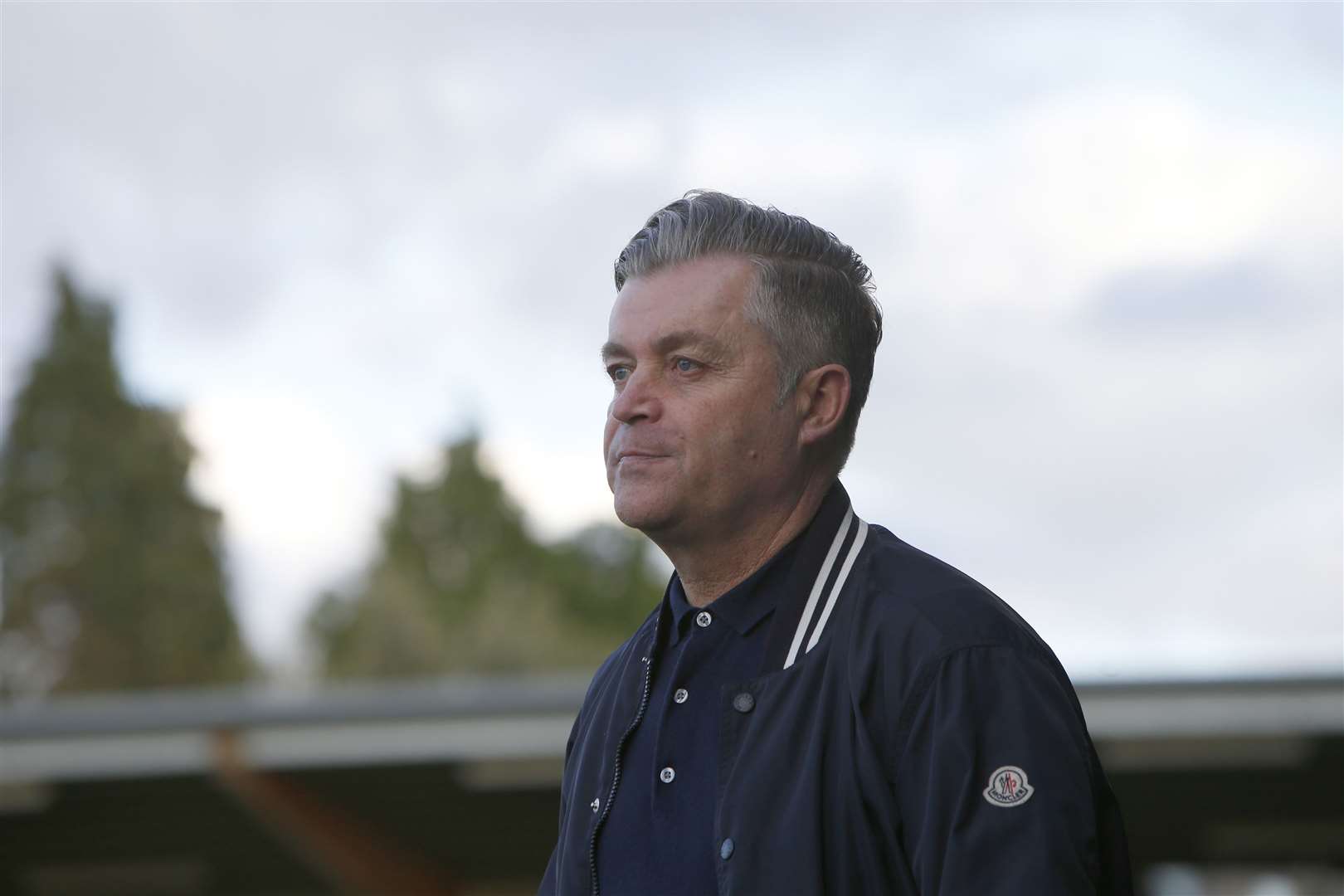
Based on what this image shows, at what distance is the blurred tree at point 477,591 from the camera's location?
119ft

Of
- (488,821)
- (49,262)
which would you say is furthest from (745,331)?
(49,262)

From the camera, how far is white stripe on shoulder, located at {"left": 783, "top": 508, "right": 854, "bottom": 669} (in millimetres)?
2104

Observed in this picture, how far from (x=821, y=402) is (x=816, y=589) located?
32 cm

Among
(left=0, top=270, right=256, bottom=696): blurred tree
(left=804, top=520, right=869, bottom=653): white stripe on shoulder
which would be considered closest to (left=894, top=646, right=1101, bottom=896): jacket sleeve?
(left=804, top=520, right=869, bottom=653): white stripe on shoulder

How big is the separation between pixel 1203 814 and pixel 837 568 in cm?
1037

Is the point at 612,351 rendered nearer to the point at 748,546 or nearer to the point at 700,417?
the point at 700,417

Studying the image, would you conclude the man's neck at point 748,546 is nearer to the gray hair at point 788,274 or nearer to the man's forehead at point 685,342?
the gray hair at point 788,274

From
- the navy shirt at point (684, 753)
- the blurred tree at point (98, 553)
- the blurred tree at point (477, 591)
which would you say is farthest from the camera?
the blurred tree at point (477, 591)

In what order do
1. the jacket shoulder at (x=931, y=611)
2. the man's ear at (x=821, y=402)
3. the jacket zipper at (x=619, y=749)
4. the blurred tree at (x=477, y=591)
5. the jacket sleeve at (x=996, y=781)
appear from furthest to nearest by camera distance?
the blurred tree at (x=477, y=591)
the man's ear at (x=821, y=402)
the jacket zipper at (x=619, y=749)
the jacket shoulder at (x=931, y=611)
the jacket sleeve at (x=996, y=781)

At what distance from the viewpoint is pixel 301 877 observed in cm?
1336

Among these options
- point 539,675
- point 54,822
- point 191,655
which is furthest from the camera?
point 539,675

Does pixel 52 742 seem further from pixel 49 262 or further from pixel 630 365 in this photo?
pixel 49 262

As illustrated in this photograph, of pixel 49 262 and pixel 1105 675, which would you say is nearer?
pixel 1105 675

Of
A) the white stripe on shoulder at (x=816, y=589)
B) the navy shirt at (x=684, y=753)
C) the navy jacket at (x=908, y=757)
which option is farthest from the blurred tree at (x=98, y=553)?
the navy jacket at (x=908, y=757)
